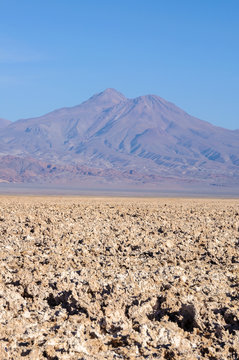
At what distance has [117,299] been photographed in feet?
18.7

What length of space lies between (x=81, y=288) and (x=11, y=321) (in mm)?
1158

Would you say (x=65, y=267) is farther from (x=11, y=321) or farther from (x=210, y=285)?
(x=11, y=321)

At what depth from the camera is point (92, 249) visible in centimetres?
931

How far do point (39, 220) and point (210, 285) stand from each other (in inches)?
297

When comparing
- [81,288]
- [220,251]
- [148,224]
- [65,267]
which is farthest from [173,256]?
[148,224]

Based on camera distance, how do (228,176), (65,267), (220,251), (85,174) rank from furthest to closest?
(228,176), (85,174), (220,251), (65,267)

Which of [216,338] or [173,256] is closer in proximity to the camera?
[216,338]

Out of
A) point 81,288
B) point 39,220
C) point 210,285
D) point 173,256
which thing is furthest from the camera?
point 39,220

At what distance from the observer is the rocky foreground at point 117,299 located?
4496mm

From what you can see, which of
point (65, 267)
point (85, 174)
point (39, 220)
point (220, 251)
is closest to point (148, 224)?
point (39, 220)

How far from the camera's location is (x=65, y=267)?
7.62 m

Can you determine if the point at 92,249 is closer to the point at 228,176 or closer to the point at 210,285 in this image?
the point at 210,285

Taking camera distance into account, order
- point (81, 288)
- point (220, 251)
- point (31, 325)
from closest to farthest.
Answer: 1. point (31, 325)
2. point (81, 288)
3. point (220, 251)

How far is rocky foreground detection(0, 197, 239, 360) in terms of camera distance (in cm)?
450
